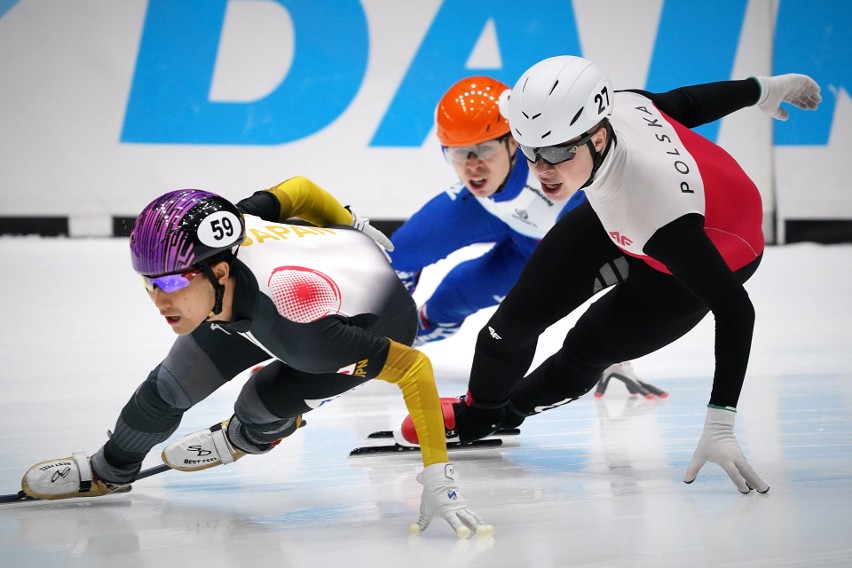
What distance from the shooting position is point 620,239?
333 cm

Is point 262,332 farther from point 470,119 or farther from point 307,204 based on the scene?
point 470,119

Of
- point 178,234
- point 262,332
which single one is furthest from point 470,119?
point 178,234

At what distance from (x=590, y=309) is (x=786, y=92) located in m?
1.13

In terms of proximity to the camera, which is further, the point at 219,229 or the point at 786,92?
the point at 786,92

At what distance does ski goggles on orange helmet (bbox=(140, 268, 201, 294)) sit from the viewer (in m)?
2.80

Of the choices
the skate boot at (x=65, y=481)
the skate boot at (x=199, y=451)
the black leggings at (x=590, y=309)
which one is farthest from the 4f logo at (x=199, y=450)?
the black leggings at (x=590, y=309)

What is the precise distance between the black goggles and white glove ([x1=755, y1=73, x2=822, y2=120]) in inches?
43.5

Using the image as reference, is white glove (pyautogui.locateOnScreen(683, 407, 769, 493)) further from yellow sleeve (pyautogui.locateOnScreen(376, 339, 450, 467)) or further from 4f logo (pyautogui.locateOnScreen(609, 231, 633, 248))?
yellow sleeve (pyautogui.locateOnScreen(376, 339, 450, 467))

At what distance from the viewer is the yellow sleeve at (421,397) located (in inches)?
113

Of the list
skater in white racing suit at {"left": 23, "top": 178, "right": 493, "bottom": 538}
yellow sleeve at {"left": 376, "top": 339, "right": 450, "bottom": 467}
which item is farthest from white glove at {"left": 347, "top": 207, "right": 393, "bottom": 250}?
yellow sleeve at {"left": 376, "top": 339, "right": 450, "bottom": 467}

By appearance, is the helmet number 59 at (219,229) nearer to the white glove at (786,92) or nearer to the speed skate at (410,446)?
the speed skate at (410,446)

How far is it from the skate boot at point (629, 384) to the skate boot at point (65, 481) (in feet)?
7.91

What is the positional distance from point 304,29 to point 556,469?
654 centimetres

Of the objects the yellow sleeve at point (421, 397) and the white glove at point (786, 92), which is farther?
the white glove at point (786, 92)
